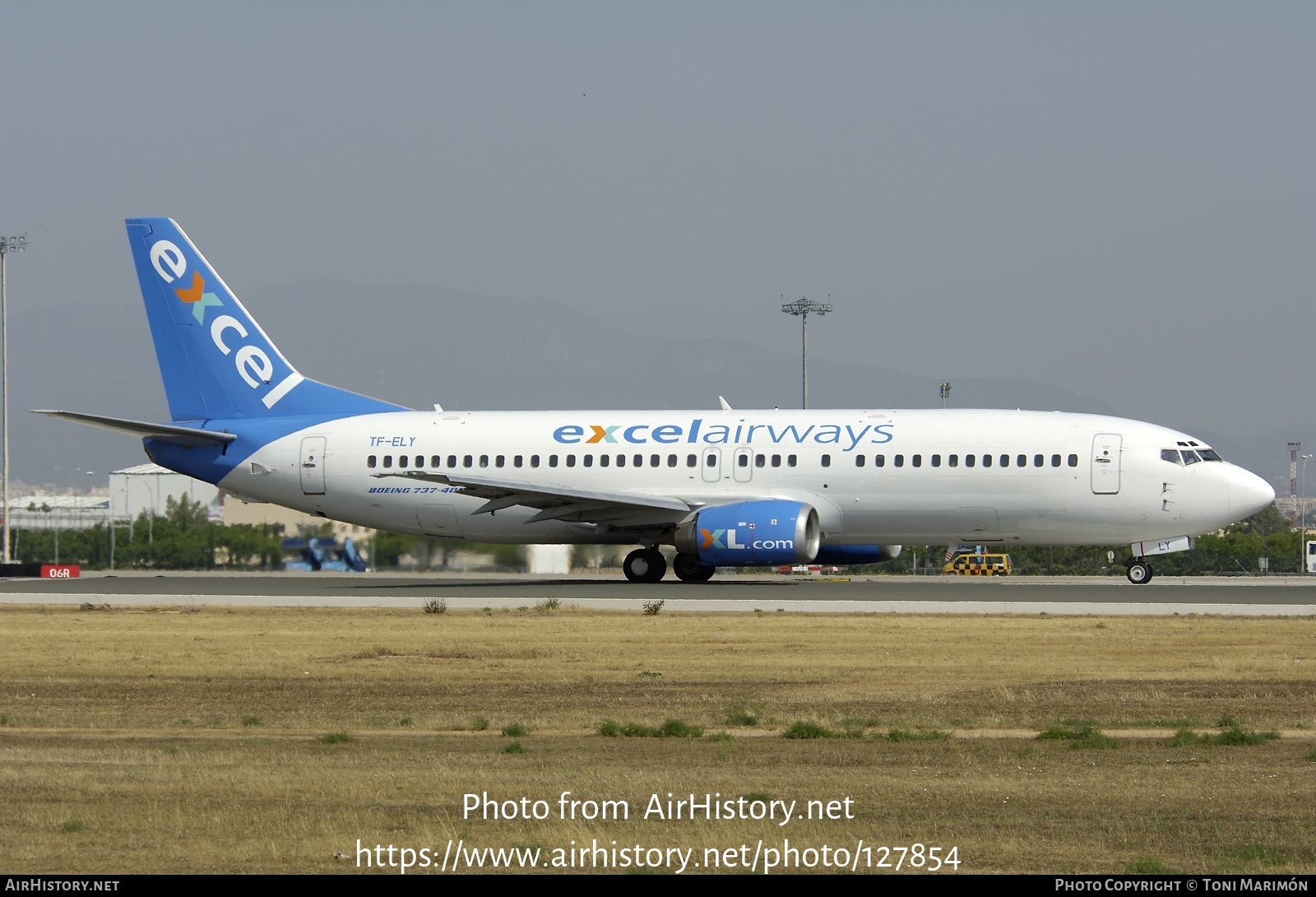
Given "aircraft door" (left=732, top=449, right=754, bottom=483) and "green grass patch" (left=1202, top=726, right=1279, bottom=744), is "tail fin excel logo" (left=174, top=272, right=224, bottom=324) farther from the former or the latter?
"green grass patch" (left=1202, top=726, right=1279, bottom=744)

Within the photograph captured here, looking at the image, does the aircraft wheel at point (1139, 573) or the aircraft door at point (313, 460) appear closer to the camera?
the aircraft wheel at point (1139, 573)

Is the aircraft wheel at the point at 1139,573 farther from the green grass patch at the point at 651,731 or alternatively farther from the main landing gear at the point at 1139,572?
the green grass patch at the point at 651,731

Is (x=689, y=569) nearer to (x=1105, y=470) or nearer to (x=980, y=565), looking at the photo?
(x=1105, y=470)

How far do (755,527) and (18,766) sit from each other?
25.6 meters

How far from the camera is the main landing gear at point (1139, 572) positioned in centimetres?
3934

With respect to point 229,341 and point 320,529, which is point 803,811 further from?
point 320,529

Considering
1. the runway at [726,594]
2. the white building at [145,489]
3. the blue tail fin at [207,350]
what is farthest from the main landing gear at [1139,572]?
the white building at [145,489]

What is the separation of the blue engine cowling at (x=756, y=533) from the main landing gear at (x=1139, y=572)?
26.5 feet

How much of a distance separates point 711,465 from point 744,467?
2.73 feet

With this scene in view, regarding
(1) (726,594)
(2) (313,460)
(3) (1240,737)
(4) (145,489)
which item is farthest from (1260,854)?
(4) (145,489)

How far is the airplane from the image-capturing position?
37.7 meters

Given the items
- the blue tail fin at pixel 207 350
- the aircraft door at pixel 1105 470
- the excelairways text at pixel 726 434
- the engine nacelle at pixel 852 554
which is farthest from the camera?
the blue tail fin at pixel 207 350

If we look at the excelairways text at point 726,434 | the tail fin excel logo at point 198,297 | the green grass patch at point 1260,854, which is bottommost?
the green grass patch at point 1260,854

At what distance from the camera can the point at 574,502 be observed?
38.5m
